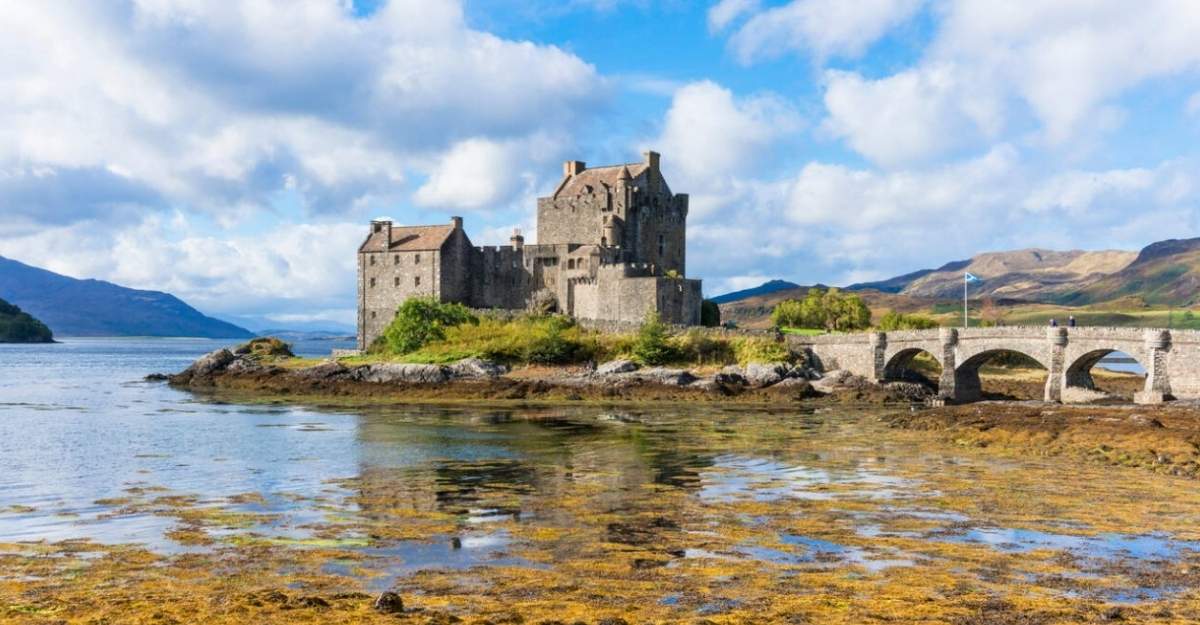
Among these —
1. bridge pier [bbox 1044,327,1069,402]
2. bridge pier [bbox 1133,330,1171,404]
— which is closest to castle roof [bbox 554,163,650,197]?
bridge pier [bbox 1044,327,1069,402]

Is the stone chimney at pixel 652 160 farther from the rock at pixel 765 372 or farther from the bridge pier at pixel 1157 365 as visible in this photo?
the bridge pier at pixel 1157 365

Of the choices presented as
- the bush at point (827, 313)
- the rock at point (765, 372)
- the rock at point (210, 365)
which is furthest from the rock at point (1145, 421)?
the rock at point (210, 365)

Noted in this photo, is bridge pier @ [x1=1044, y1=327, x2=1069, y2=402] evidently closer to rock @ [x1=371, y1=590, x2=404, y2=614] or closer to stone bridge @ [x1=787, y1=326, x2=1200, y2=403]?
stone bridge @ [x1=787, y1=326, x2=1200, y2=403]

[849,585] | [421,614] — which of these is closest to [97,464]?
[421,614]

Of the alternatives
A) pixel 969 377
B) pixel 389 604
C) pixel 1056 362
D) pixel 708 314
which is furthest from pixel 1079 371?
pixel 389 604

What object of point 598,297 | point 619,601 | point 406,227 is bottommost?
point 619,601

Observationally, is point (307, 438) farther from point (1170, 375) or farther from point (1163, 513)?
point (1170, 375)

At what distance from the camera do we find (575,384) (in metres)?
66.2

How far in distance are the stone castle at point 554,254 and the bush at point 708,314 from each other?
374cm

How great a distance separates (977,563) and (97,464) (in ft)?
87.0

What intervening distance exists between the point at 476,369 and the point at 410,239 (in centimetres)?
1958

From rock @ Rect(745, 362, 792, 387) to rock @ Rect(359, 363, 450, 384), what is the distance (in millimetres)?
19535

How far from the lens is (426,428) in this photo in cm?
4541

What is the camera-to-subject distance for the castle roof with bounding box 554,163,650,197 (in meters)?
84.3
